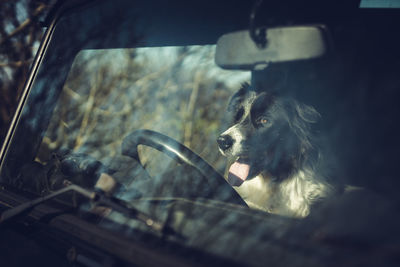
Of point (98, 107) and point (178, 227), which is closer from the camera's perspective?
point (178, 227)

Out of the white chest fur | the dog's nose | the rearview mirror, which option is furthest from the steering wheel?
the white chest fur

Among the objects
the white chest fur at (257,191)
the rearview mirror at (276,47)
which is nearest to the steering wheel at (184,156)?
the rearview mirror at (276,47)

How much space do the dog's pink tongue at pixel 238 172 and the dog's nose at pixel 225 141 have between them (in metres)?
0.17

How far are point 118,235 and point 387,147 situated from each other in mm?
1620

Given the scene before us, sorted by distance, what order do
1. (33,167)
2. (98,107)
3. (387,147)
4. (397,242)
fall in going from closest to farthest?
1. (397,242)
2. (33,167)
3. (387,147)
4. (98,107)

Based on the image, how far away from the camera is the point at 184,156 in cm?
165

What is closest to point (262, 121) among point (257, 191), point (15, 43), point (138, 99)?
point (257, 191)

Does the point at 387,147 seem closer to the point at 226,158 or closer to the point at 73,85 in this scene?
the point at 226,158

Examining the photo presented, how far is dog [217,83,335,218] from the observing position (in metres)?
2.33

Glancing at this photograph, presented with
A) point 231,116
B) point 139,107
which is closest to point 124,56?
point 139,107

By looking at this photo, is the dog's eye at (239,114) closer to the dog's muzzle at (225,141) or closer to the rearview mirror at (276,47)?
the dog's muzzle at (225,141)

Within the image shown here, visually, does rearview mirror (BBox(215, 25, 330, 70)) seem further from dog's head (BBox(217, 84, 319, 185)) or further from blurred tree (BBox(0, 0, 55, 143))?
blurred tree (BBox(0, 0, 55, 143))

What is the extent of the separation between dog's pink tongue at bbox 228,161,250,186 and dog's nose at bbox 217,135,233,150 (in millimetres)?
168

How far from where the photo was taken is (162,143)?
1705 mm
